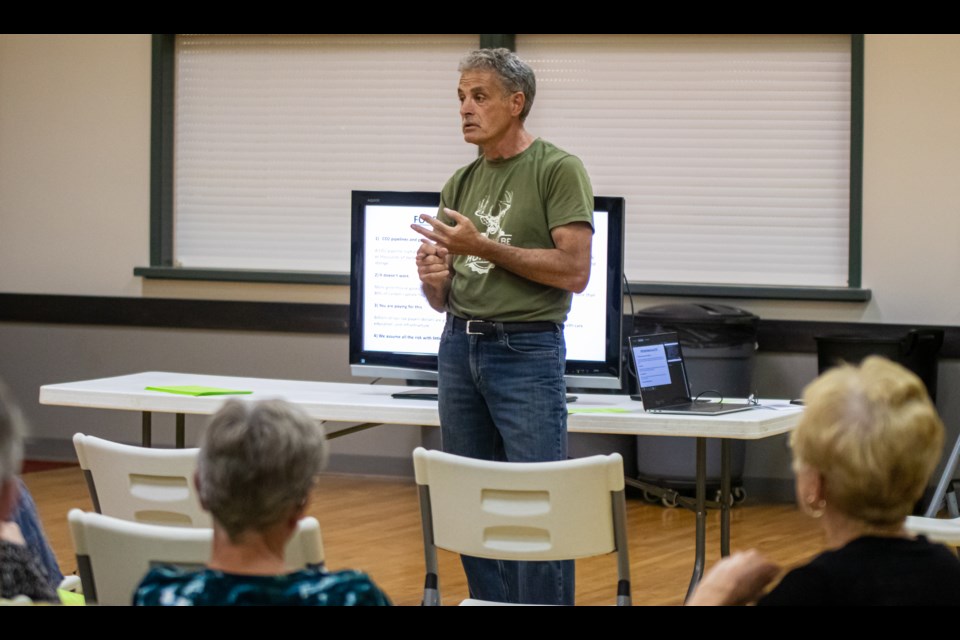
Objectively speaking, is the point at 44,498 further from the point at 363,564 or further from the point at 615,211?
the point at 615,211

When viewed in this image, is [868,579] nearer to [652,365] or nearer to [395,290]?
[652,365]

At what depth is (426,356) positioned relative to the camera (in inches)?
171

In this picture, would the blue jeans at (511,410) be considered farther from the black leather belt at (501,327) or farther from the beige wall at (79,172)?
the beige wall at (79,172)

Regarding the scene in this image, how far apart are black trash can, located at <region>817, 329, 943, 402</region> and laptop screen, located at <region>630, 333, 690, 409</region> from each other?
232 cm

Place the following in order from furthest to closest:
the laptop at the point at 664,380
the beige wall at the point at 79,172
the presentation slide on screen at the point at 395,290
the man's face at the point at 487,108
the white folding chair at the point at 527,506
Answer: the beige wall at the point at 79,172 < the presentation slide on screen at the point at 395,290 < the laptop at the point at 664,380 < the man's face at the point at 487,108 < the white folding chair at the point at 527,506

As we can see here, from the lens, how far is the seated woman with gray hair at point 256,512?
167 centimetres

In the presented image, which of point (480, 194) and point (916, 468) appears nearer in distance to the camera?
point (916, 468)

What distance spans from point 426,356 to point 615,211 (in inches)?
31.6

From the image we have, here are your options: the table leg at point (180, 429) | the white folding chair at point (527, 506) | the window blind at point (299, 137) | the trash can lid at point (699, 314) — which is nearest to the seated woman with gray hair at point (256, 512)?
the white folding chair at point (527, 506)

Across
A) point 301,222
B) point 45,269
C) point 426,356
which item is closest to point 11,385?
point 45,269

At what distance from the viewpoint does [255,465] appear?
1671 millimetres

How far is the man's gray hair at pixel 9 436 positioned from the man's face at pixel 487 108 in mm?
1860

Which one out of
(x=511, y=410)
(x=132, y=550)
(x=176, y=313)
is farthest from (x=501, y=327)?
(x=176, y=313)

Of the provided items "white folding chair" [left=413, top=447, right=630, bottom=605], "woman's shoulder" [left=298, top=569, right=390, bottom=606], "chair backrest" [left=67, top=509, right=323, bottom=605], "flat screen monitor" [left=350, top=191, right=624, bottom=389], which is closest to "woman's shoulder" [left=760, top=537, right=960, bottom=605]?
"woman's shoulder" [left=298, top=569, right=390, bottom=606]
